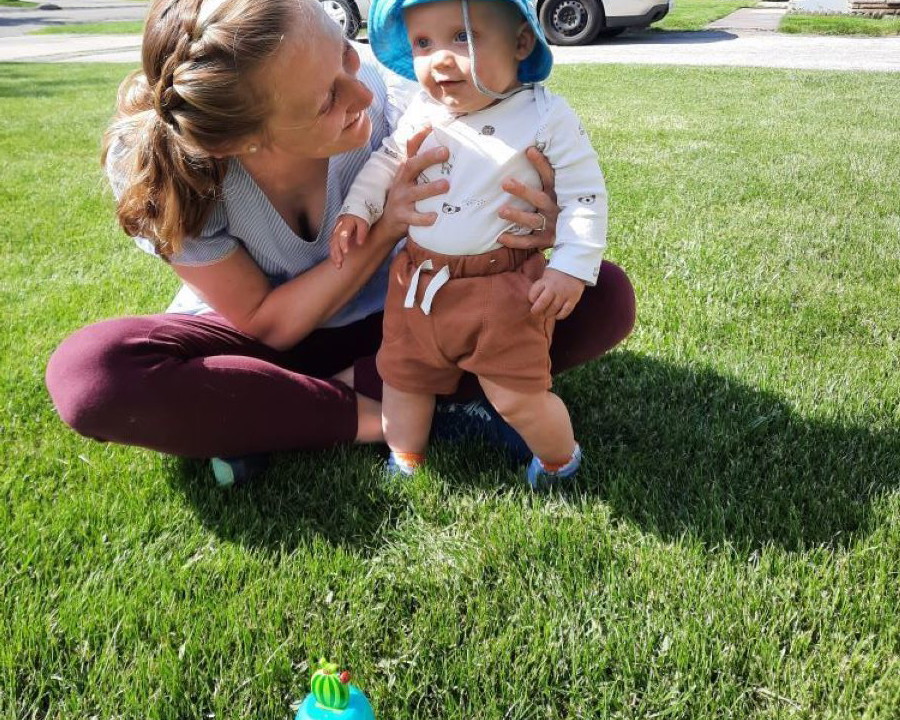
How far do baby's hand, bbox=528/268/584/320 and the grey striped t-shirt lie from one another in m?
0.67

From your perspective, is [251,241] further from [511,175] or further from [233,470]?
[511,175]

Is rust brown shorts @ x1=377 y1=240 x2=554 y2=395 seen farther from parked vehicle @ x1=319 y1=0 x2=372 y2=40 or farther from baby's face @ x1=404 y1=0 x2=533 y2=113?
parked vehicle @ x1=319 y1=0 x2=372 y2=40

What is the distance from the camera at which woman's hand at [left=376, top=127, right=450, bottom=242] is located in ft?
6.33

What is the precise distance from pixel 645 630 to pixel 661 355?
127cm

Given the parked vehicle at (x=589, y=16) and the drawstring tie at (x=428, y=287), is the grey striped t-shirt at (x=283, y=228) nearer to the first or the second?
the drawstring tie at (x=428, y=287)

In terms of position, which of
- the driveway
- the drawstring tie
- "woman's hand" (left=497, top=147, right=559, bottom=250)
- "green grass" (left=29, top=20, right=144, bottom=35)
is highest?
"woman's hand" (left=497, top=147, right=559, bottom=250)

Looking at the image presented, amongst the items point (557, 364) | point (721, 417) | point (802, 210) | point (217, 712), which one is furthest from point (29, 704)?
point (802, 210)

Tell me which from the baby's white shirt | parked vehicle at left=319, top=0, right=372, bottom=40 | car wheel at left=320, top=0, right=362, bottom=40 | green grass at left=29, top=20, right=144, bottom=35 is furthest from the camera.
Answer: green grass at left=29, top=20, right=144, bottom=35

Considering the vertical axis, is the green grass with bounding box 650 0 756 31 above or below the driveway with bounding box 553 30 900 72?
below

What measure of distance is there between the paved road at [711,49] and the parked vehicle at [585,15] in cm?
28

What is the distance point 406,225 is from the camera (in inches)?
80.6

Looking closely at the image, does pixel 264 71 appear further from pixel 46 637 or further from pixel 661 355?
pixel 661 355

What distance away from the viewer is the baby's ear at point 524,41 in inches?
71.9

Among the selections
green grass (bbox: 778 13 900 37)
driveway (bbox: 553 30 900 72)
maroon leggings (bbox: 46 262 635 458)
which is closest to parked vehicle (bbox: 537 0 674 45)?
driveway (bbox: 553 30 900 72)
